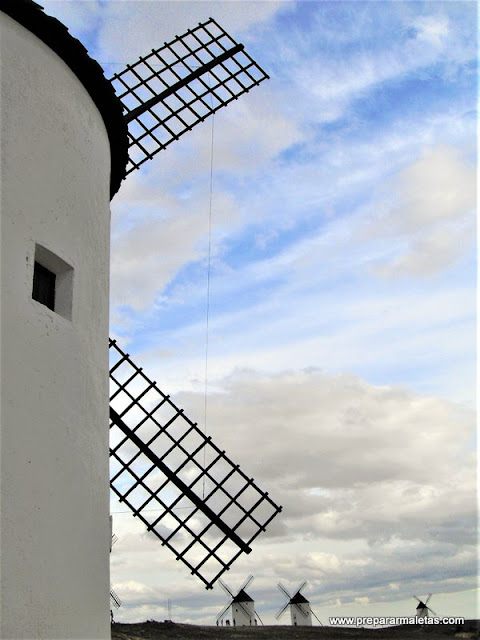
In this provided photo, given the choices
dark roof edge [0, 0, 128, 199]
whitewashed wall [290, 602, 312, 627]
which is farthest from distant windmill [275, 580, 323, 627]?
dark roof edge [0, 0, 128, 199]

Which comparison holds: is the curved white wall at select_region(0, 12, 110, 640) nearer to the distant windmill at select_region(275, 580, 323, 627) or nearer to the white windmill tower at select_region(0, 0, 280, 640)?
the white windmill tower at select_region(0, 0, 280, 640)

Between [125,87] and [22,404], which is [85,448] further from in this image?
[125,87]

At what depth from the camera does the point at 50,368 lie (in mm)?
4699

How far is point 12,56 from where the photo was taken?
5055 mm

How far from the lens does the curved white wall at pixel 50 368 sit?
4.21m

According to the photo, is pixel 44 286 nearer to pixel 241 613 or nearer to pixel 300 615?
pixel 241 613

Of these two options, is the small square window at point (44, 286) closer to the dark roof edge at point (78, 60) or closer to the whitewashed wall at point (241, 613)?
the dark roof edge at point (78, 60)

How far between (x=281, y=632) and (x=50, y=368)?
40.3 ft

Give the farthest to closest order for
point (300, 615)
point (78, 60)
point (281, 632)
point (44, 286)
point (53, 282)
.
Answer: point (300, 615), point (281, 632), point (78, 60), point (53, 282), point (44, 286)

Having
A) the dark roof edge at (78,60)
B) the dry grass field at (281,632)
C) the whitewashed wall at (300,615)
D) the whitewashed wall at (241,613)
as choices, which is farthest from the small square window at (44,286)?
the whitewashed wall at (300,615)

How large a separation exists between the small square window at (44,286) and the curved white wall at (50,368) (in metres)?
0.16

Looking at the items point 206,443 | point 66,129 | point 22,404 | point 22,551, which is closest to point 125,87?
point 66,129

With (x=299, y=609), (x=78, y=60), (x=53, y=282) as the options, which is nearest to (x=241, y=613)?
(x=299, y=609)

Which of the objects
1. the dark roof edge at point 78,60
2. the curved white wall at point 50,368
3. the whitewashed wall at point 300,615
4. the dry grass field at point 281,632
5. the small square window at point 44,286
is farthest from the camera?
the whitewashed wall at point 300,615
